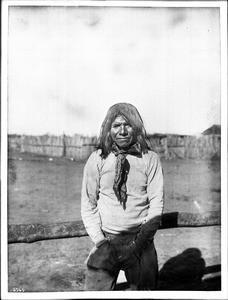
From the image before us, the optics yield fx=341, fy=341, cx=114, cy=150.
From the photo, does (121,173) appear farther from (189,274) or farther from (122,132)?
(189,274)

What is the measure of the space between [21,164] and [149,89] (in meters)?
1.57

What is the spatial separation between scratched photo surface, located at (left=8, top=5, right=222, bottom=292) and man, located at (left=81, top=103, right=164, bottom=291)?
172 mm

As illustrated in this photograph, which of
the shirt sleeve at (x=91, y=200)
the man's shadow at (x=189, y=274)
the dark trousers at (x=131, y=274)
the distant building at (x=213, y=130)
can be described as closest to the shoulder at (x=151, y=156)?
the shirt sleeve at (x=91, y=200)

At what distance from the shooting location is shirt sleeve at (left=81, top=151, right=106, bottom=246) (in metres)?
3.36

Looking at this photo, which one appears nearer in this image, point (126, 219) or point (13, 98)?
point (126, 219)

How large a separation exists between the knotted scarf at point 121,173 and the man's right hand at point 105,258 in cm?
42

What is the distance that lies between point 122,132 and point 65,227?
3.53ft

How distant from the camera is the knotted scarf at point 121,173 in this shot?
10.9ft

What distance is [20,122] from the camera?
3.57m

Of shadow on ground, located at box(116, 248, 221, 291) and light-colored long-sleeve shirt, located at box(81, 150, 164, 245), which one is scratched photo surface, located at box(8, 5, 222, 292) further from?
light-colored long-sleeve shirt, located at box(81, 150, 164, 245)

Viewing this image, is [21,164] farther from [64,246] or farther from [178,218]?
[178,218]

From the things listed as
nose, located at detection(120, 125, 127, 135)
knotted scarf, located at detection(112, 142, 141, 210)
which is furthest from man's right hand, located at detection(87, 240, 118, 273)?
nose, located at detection(120, 125, 127, 135)

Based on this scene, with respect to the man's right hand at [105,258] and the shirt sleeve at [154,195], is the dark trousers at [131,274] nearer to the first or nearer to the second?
the man's right hand at [105,258]

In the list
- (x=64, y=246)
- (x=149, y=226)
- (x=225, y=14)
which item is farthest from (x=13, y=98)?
(x=225, y=14)
